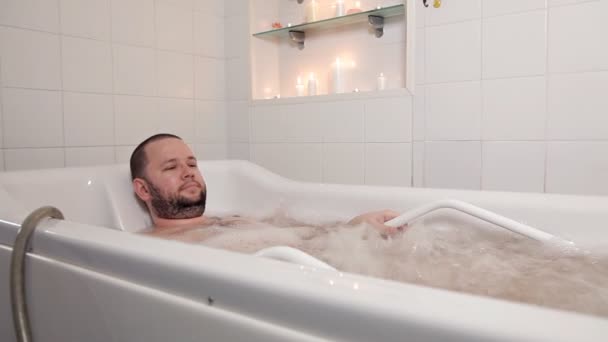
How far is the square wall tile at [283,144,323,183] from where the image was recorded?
2348 millimetres

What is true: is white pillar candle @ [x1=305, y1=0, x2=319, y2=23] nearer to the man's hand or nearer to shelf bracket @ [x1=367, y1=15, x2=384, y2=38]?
shelf bracket @ [x1=367, y1=15, x2=384, y2=38]

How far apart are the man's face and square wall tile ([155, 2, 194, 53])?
0.88 meters

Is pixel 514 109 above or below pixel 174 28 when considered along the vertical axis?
below

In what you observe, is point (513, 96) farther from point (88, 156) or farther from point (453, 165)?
point (88, 156)

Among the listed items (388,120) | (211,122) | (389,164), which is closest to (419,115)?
(388,120)

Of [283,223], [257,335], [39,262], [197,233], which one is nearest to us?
[257,335]

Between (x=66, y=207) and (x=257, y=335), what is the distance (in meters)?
1.24

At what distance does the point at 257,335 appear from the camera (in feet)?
2.08

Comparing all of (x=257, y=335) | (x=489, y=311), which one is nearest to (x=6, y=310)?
(x=257, y=335)

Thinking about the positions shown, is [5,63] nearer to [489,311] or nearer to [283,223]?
[283,223]

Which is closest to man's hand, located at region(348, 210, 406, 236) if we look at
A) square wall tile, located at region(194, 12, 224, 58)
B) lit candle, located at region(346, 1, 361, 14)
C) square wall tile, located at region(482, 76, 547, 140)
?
square wall tile, located at region(482, 76, 547, 140)

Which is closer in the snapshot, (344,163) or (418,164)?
(418,164)

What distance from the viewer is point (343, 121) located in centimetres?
224

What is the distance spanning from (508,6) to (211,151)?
5.21 feet
